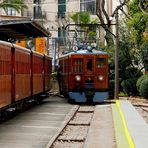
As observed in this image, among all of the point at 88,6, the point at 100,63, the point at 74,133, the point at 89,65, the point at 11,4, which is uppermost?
the point at 88,6

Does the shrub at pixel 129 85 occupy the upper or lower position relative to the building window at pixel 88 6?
lower

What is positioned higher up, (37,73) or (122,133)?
(37,73)

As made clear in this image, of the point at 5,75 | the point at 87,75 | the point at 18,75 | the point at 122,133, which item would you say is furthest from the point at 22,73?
the point at 87,75

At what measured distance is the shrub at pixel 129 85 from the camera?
132ft

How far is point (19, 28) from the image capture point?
Answer: 26.0 meters

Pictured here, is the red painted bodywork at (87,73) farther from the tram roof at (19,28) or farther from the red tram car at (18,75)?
the tram roof at (19,28)

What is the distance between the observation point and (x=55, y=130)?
1864 centimetres

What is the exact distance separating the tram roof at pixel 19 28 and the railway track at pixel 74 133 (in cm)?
414

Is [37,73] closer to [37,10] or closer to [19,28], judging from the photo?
[19,28]

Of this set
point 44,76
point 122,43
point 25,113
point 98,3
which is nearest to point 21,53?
point 25,113

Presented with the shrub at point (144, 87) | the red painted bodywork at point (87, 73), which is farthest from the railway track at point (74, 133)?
the shrub at point (144, 87)

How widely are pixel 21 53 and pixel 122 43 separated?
1920 cm

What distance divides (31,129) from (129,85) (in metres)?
22.3

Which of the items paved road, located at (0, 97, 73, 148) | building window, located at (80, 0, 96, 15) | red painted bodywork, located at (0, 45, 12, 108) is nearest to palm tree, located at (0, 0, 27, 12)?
building window, located at (80, 0, 96, 15)
